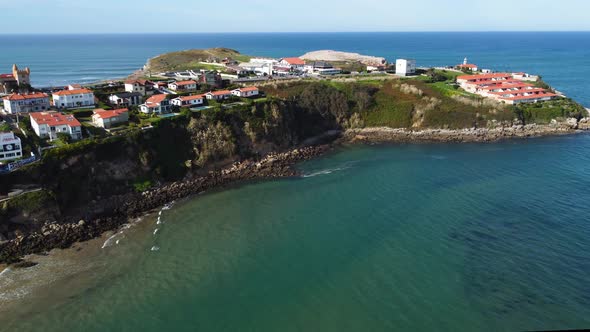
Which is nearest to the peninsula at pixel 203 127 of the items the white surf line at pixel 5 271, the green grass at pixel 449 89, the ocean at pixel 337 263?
the green grass at pixel 449 89

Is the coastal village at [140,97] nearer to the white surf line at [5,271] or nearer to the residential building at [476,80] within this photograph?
the residential building at [476,80]

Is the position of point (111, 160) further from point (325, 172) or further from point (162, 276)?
point (325, 172)

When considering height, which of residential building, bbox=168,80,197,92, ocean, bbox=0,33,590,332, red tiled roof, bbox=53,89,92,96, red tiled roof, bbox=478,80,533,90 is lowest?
ocean, bbox=0,33,590,332

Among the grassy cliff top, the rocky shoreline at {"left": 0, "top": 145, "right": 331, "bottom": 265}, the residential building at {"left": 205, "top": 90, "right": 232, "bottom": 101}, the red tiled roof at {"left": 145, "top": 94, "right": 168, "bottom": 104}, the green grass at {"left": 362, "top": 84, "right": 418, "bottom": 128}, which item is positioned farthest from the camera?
the grassy cliff top

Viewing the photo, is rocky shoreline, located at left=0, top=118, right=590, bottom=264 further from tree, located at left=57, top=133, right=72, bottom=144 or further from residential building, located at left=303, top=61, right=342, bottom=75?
residential building, located at left=303, top=61, right=342, bottom=75

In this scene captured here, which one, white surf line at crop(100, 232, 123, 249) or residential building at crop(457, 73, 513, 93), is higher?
residential building at crop(457, 73, 513, 93)

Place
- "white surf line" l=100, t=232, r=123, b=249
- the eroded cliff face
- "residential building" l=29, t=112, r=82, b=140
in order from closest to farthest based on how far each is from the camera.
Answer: "white surf line" l=100, t=232, r=123, b=249
the eroded cliff face
"residential building" l=29, t=112, r=82, b=140

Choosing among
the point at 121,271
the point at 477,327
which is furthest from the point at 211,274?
the point at 477,327

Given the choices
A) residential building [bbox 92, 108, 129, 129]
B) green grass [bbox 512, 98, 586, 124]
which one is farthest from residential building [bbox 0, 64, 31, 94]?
green grass [bbox 512, 98, 586, 124]
